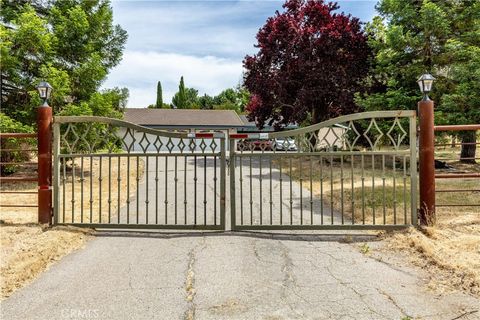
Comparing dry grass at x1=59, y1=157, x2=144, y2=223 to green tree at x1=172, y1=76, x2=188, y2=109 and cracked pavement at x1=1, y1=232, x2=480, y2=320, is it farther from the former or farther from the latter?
green tree at x1=172, y1=76, x2=188, y2=109

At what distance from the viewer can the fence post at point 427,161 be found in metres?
5.18

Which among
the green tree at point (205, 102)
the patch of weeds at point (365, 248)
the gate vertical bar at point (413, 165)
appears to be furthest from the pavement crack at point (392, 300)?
the green tree at point (205, 102)

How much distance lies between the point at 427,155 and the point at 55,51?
37.3 ft

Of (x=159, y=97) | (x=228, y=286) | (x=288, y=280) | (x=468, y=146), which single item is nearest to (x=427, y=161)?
(x=288, y=280)

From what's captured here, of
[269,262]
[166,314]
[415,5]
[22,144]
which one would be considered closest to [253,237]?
[269,262]

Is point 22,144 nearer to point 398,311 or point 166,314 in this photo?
point 166,314

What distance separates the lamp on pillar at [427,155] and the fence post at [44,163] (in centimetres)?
538

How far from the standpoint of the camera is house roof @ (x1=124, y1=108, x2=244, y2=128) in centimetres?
3381

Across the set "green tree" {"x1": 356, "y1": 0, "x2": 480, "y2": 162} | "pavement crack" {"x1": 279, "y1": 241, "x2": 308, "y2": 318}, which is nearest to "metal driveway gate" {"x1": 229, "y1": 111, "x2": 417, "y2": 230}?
"pavement crack" {"x1": 279, "y1": 241, "x2": 308, "y2": 318}

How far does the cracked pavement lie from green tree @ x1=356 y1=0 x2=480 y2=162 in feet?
30.6

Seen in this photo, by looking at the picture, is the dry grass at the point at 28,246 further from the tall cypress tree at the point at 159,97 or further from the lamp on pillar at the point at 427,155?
the tall cypress tree at the point at 159,97

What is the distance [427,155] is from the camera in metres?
5.20

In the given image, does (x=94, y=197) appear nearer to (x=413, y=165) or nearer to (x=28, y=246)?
(x=28, y=246)

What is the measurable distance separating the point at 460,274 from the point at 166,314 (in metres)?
2.83
